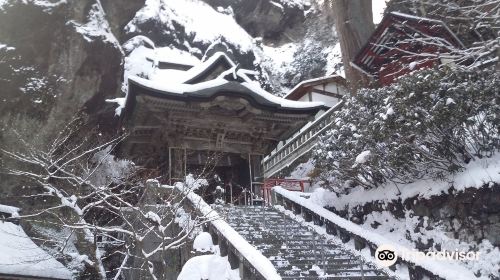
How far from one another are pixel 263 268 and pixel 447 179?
12.1 feet

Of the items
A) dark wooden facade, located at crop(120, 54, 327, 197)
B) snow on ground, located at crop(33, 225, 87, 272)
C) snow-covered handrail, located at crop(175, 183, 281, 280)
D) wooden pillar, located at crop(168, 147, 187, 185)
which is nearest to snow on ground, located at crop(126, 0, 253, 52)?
dark wooden facade, located at crop(120, 54, 327, 197)

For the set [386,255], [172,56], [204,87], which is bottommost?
[386,255]

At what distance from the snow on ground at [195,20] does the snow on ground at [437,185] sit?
1928 centimetres

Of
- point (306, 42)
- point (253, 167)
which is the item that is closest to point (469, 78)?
point (253, 167)

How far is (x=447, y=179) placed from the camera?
7066mm

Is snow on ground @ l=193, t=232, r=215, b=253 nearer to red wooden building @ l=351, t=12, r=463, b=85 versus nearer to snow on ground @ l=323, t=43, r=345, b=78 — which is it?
red wooden building @ l=351, t=12, r=463, b=85

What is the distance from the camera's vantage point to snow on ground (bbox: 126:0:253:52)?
25775mm

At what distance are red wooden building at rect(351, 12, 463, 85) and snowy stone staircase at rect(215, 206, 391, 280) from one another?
538 centimetres

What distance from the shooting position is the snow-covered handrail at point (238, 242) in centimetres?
563

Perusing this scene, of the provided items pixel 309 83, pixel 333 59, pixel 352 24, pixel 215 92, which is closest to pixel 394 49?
pixel 352 24

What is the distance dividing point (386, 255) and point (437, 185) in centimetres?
156

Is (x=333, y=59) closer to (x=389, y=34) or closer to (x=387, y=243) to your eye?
(x=389, y=34)

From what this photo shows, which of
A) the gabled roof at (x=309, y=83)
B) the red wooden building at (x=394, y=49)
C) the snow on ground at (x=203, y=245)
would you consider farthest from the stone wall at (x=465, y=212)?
the gabled roof at (x=309, y=83)

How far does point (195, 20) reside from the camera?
29766mm
